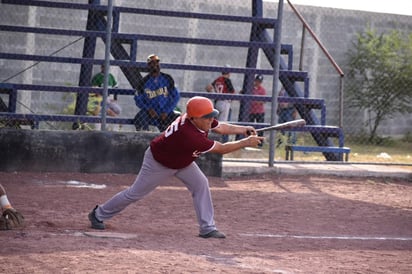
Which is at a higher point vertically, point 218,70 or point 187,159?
point 218,70

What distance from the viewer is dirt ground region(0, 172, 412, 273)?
6527mm

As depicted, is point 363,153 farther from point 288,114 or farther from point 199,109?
point 199,109

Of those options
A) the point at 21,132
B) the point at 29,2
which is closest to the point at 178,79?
the point at 29,2

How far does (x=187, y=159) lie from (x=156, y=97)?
5.35 m

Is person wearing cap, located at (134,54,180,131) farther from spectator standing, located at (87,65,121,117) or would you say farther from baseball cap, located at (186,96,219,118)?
baseball cap, located at (186,96,219,118)

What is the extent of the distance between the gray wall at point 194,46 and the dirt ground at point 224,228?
18.3ft

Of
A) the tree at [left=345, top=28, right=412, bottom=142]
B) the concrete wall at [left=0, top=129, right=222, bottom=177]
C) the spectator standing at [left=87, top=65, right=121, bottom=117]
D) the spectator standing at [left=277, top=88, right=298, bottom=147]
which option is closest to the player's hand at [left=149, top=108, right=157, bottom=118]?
the concrete wall at [left=0, top=129, right=222, bottom=177]

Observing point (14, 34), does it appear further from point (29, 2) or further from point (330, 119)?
point (330, 119)

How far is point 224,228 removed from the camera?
340 inches

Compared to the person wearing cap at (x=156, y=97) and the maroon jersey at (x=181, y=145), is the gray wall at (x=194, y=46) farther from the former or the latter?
the maroon jersey at (x=181, y=145)

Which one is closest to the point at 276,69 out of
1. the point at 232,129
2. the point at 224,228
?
the point at 232,129

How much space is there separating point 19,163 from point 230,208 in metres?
3.54

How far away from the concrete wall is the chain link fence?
0.46m

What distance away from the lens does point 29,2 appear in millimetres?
13398
